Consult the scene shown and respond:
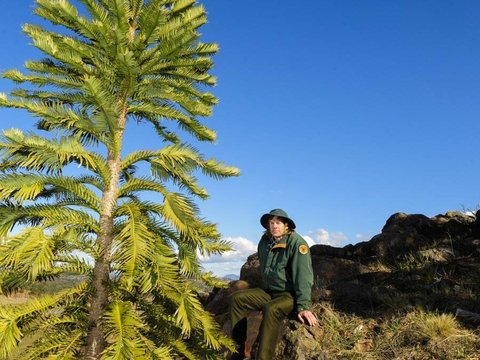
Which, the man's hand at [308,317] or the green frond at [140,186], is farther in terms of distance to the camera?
the green frond at [140,186]

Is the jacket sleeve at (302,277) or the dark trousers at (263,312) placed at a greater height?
the jacket sleeve at (302,277)

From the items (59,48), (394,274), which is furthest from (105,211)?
(394,274)

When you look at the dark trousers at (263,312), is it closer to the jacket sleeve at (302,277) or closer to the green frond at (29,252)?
the jacket sleeve at (302,277)

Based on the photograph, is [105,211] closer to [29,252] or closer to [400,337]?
[29,252]

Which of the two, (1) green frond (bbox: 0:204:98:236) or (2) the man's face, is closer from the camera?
(2) the man's face

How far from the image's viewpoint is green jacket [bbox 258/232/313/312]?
19.8ft

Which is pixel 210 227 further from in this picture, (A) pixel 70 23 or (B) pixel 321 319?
(A) pixel 70 23

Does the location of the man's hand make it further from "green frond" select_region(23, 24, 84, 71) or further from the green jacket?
"green frond" select_region(23, 24, 84, 71)

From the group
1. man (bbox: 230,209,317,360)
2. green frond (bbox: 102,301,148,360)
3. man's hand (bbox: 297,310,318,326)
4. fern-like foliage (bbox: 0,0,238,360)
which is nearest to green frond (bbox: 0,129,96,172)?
fern-like foliage (bbox: 0,0,238,360)

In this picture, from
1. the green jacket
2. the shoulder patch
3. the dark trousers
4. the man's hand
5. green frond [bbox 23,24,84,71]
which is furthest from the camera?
green frond [bbox 23,24,84,71]

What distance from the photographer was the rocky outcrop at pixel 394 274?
7.37 metres

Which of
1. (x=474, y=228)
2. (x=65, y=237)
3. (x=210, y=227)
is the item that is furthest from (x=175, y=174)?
(x=474, y=228)

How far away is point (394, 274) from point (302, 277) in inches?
171

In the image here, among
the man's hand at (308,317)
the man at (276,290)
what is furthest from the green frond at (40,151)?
the man's hand at (308,317)
